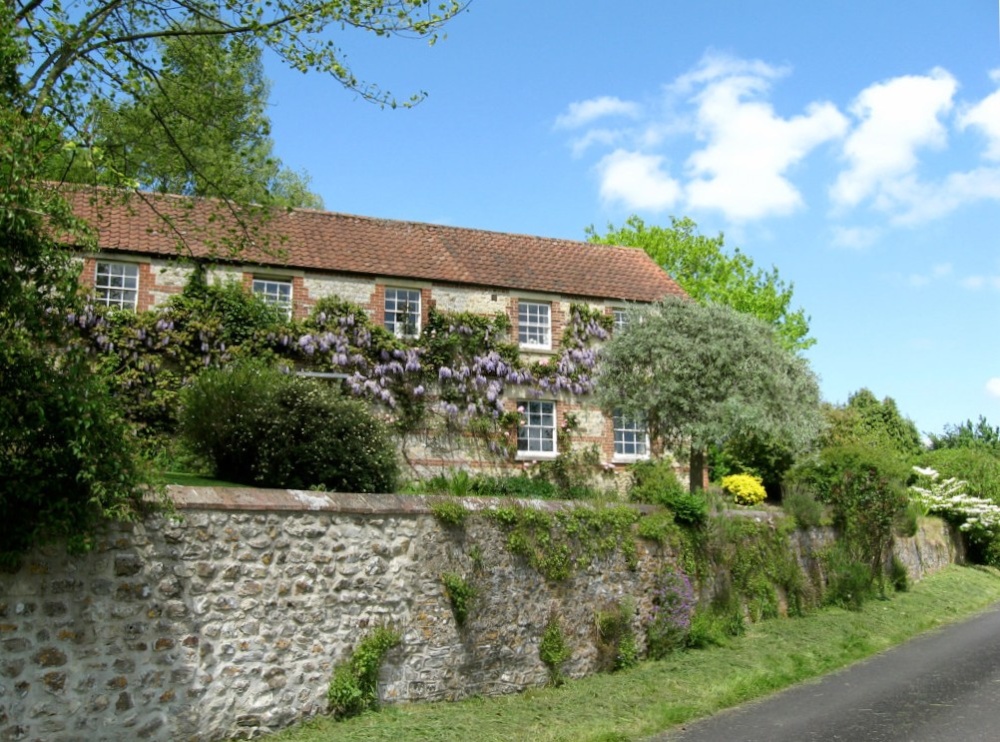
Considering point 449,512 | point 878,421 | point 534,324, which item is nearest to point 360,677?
point 449,512

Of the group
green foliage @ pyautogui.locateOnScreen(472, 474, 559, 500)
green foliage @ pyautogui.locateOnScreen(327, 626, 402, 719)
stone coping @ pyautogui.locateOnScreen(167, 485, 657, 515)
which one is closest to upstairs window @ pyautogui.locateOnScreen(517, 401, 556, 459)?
green foliage @ pyautogui.locateOnScreen(472, 474, 559, 500)

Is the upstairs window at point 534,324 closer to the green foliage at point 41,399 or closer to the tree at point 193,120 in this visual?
the tree at point 193,120

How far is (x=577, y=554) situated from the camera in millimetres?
12703

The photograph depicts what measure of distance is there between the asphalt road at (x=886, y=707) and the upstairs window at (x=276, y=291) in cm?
1460

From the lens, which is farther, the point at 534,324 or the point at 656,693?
the point at 534,324

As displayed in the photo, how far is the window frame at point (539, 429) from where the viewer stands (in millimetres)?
24125

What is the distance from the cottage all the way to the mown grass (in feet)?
25.4

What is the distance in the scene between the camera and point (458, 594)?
10953 millimetres

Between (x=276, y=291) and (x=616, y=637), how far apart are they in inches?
513

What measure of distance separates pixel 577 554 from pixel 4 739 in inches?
284

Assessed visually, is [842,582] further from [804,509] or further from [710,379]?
[710,379]

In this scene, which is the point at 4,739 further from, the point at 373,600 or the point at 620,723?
the point at 620,723

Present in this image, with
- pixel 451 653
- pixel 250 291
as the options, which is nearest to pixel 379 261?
pixel 250 291

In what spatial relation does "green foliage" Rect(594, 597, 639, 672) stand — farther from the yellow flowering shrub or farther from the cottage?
the yellow flowering shrub
